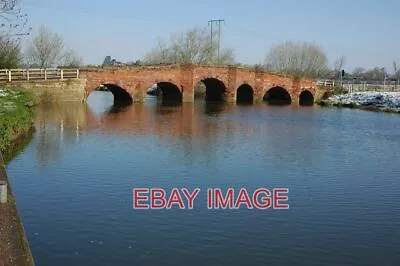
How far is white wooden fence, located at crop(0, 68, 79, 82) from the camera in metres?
34.3

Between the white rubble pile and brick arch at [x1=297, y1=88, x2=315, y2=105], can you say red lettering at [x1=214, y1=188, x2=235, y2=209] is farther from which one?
brick arch at [x1=297, y1=88, x2=315, y2=105]

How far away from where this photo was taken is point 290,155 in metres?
17.4

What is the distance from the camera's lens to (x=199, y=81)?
48.9 metres

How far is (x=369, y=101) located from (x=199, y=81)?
15.9 m

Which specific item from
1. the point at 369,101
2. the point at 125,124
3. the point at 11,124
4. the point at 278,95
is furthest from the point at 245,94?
the point at 11,124

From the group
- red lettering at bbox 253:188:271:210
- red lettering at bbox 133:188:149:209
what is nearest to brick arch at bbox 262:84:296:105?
red lettering at bbox 253:188:271:210

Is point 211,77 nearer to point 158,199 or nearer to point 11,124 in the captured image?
point 11,124

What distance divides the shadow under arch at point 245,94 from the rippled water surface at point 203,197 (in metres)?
30.6

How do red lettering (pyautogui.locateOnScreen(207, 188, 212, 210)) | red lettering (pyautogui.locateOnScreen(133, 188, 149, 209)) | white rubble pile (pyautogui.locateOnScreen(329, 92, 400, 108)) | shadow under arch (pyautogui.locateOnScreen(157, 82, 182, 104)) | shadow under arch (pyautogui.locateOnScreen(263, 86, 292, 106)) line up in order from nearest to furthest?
red lettering (pyautogui.locateOnScreen(133, 188, 149, 209)) → red lettering (pyautogui.locateOnScreen(207, 188, 212, 210)) → white rubble pile (pyautogui.locateOnScreen(329, 92, 400, 108)) → shadow under arch (pyautogui.locateOnScreen(157, 82, 182, 104)) → shadow under arch (pyautogui.locateOnScreen(263, 86, 292, 106))

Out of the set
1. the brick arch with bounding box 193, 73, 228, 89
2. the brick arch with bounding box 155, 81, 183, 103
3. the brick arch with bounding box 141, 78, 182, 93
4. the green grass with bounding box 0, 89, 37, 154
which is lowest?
the green grass with bounding box 0, 89, 37, 154

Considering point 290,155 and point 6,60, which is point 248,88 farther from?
point 290,155

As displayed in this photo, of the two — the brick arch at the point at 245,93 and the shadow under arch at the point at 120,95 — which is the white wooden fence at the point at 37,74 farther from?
the brick arch at the point at 245,93

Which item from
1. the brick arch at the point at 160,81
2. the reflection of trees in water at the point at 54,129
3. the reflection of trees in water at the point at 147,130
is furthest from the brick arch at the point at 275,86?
the reflection of trees in water at the point at 54,129

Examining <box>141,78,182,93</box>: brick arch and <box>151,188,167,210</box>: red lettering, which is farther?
<box>141,78,182,93</box>: brick arch
